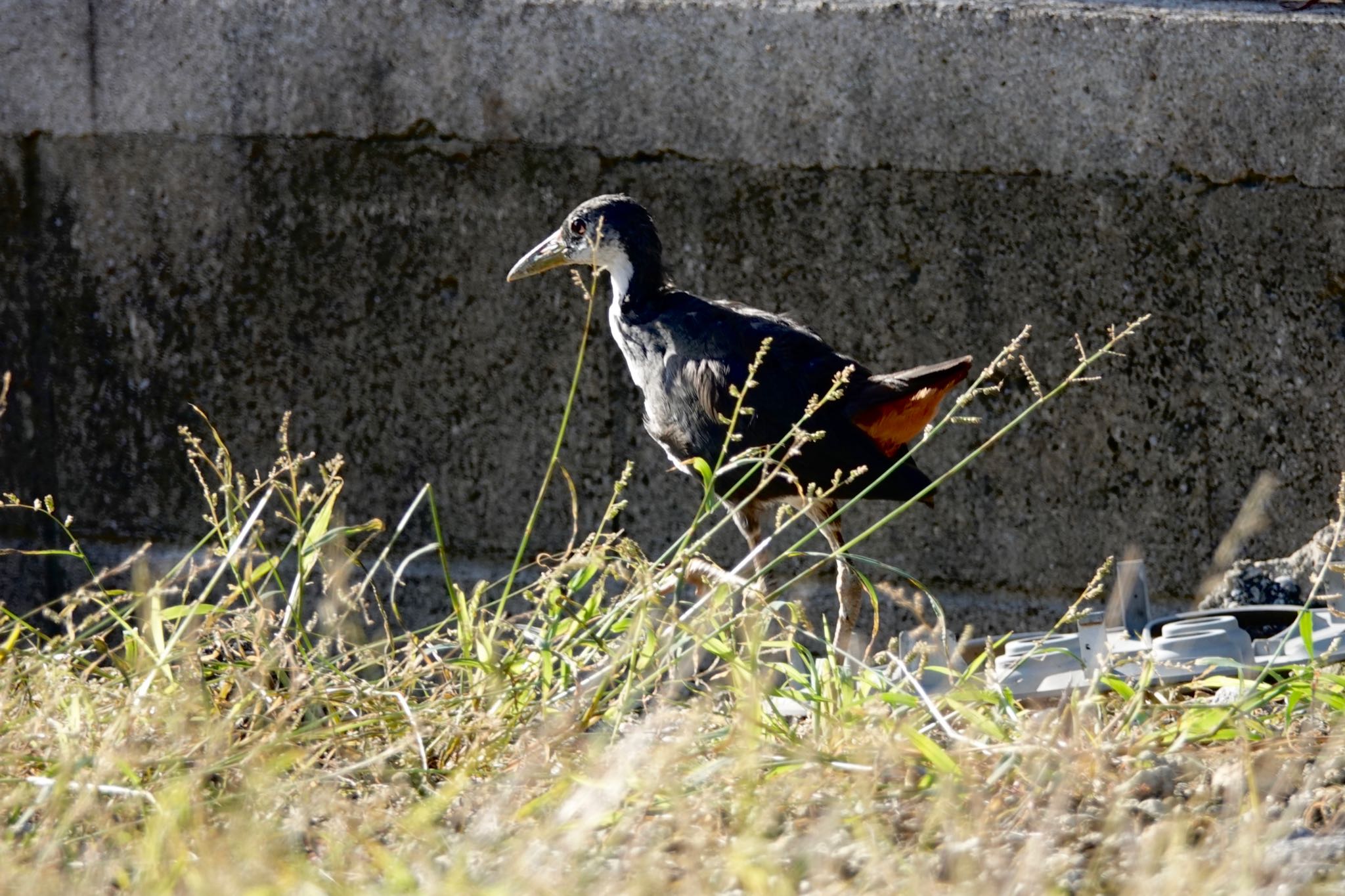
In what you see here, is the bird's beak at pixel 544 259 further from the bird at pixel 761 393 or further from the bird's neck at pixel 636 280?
the bird's neck at pixel 636 280

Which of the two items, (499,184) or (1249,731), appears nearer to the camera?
(1249,731)

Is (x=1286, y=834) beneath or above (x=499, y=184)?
beneath

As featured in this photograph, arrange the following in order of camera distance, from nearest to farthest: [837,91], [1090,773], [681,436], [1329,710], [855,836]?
1. [855,836]
2. [1090,773]
3. [1329,710]
4. [681,436]
5. [837,91]

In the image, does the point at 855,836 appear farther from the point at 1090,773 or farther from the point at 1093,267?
the point at 1093,267

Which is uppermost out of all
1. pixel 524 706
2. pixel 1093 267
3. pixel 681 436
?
pixel 1093 267

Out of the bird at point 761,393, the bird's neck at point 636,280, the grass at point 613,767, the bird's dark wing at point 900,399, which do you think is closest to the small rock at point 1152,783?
the grass at point 613,767

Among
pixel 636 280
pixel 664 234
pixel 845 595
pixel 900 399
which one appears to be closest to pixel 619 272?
pixel 636 280

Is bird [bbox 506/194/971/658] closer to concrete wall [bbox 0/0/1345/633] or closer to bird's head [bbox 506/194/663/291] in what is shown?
bird's head [bbox 506/194/663/291]

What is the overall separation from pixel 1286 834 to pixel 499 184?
2841 millimetres

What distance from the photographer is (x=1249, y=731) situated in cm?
203

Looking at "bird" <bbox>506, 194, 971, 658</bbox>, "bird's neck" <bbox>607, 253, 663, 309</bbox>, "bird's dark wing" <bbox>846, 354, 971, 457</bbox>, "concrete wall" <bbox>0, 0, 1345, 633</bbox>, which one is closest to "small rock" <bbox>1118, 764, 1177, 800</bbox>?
"bird" <bbox>506, 194, 971, 658</bbox>

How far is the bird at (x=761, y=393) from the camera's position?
10.5 feet

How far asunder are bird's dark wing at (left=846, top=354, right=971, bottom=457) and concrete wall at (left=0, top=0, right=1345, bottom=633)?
2.18 ft

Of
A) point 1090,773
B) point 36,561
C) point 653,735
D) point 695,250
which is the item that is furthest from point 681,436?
point 36,561
